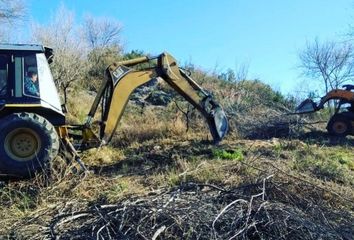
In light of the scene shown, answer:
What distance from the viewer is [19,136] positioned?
25.2 ft

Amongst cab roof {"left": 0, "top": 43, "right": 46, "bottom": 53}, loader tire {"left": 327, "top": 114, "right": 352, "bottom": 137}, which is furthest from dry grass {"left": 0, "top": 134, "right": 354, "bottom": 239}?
loader tire {"left": 327, "top": 114, "right": 352, "bottom": 137}

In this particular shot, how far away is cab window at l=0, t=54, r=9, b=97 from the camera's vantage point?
307 inches

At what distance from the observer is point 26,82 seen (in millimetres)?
7906

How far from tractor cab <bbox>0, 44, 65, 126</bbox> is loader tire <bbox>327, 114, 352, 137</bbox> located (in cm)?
867

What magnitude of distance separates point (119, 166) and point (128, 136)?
3.12 metres

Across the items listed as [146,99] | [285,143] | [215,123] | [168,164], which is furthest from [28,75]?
[146,99]

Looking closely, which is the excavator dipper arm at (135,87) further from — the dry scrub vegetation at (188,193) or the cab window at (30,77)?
the cab window at (30,77)

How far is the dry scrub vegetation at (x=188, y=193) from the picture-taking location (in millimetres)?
5121

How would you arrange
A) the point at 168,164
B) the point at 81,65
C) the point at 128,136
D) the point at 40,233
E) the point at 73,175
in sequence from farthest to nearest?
1. the point at 81,65
2. the point at 128,136
3. the point at 168,164
4. the point at 73,175
5. the point at 40,233

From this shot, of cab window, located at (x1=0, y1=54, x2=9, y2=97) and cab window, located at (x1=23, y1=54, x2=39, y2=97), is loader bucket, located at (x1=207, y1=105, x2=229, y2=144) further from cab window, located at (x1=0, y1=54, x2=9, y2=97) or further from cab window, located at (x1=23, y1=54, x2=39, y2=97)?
cab window, located at (x1=0, y1=54, x2=9, y2=97)

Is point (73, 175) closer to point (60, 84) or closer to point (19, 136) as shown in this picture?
point (19, 136)

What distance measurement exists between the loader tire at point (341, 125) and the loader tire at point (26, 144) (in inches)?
352

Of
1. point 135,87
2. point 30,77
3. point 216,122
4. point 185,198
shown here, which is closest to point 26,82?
point 30,77

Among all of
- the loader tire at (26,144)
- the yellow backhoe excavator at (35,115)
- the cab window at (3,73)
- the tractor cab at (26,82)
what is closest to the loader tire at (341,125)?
the yellow backhoe excavator at (35,115)
